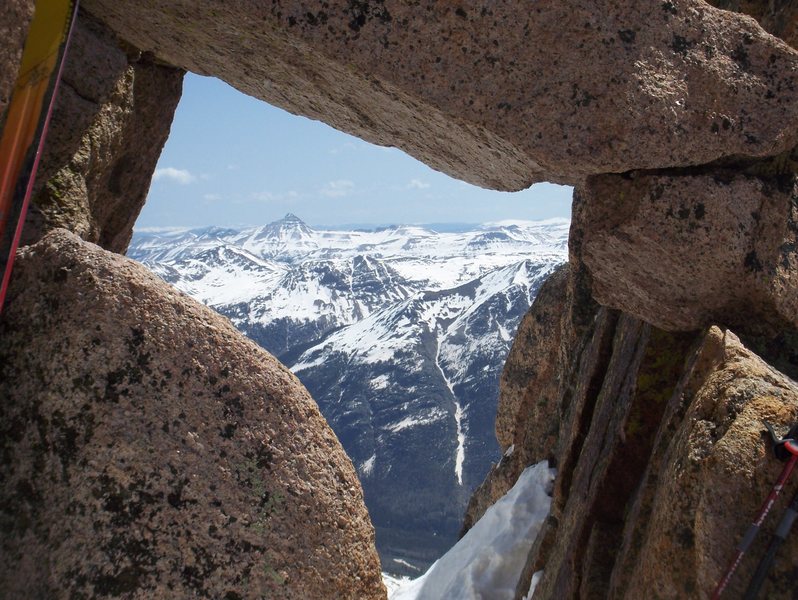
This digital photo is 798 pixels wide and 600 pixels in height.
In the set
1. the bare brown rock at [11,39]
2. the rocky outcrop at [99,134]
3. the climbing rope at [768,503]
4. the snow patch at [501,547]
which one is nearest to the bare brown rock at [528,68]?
the rocky outcrop at [99,134]

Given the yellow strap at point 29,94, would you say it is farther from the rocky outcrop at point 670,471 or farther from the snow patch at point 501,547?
the snow patch at point 501,547

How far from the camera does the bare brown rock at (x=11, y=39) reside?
20.2 feet

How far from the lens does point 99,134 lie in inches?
396

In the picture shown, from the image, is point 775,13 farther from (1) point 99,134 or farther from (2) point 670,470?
(1) point 99,134

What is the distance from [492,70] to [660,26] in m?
2.88

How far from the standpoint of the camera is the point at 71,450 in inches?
276

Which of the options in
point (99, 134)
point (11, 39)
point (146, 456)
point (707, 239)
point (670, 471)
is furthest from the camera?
point (707, 239)

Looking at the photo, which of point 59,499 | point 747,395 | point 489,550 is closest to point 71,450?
point 59,499

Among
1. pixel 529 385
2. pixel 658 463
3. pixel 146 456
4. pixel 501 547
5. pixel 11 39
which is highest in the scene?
pixel 11 39

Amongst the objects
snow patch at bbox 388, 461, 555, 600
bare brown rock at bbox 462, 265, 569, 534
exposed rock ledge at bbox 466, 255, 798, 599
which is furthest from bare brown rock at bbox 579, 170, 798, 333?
Result: bare brown rock at bbox 462, 265, 569, 534

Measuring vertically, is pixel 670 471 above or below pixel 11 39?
below

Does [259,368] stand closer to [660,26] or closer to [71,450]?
[71,450]

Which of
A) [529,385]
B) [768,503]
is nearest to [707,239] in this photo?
[768,503]

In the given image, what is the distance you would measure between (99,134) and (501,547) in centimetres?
1893
